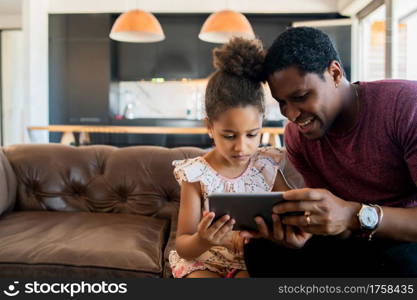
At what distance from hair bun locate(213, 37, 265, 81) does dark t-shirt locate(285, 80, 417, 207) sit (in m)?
0.28

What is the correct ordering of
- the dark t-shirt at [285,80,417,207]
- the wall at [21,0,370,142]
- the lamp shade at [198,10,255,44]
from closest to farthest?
the dark t-shirt at [285,80,417,207]
the lamp shade at [198,10,255,44]
the wall at [21,0,370,142]

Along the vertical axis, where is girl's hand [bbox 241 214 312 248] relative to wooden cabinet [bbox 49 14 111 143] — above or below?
below

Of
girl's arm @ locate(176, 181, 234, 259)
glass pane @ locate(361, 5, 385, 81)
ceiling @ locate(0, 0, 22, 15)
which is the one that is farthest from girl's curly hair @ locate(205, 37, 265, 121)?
ceiling @ locate(0, 0, 22, 15)

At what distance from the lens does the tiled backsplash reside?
587cm

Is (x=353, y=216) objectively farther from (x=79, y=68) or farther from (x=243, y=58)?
(x=79, y=68)

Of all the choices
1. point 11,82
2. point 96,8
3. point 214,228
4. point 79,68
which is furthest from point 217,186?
point 11,82

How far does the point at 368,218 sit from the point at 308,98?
0.33m

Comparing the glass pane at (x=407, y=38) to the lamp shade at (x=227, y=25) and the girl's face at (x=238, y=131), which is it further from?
the girl's face at (x=238, y=131)

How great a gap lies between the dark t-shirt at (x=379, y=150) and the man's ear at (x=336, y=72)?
83mm

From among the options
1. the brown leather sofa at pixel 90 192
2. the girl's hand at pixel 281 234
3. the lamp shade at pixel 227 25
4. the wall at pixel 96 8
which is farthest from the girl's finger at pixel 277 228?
the wall at pixel 96 8

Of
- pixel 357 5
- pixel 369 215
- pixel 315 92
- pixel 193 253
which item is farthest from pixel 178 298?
pixel 357 5

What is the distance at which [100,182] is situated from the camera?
192 centimetres

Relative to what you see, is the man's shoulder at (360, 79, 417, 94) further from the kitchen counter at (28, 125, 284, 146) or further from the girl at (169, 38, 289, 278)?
the kitchen counter at (28, 125, 284, 146)

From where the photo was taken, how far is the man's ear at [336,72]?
1074 millimetres
